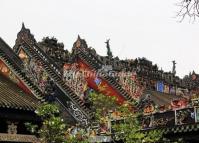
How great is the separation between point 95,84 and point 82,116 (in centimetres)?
465

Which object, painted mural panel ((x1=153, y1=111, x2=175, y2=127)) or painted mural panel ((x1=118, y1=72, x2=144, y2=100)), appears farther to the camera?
painted mural panel ((x1=118, y1=72, x2=144, y2=100))

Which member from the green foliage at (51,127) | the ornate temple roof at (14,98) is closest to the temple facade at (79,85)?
the ornate temple roof at (14,98)

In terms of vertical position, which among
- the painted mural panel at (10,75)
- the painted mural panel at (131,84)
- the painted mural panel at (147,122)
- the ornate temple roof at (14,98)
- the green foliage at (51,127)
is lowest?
the green foliage at (51,127)

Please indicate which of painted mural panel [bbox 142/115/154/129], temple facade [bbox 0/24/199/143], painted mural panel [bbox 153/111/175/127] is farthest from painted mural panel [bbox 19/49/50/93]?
painted mural panel [bbox 153/111/175/127]

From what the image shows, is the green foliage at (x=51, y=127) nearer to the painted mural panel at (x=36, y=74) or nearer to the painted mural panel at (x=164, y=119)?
the painted mural panel at (x=164, y=119)

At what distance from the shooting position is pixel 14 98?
21.6 m

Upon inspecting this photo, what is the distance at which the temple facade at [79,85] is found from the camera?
2133cm

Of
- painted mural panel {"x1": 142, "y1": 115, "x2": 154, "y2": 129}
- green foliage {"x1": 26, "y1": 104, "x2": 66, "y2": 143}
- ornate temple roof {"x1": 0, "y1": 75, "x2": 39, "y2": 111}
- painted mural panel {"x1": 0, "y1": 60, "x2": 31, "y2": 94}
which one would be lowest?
green foliage {"x1": 26, "y1": 104, "x2": 66, "y2": 143}

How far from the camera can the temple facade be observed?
21.3 m

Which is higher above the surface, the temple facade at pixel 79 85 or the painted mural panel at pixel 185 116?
the temple facade at pixel 79 85

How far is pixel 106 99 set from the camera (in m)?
25.3

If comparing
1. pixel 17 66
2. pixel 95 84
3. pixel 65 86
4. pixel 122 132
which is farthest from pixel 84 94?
pixel 122 132

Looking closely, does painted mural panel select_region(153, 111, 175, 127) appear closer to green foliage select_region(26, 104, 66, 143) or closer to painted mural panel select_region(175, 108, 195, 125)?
painted mural panel select_region(175, 108, 195, 125)

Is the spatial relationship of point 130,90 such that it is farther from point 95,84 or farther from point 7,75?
point 7,75
